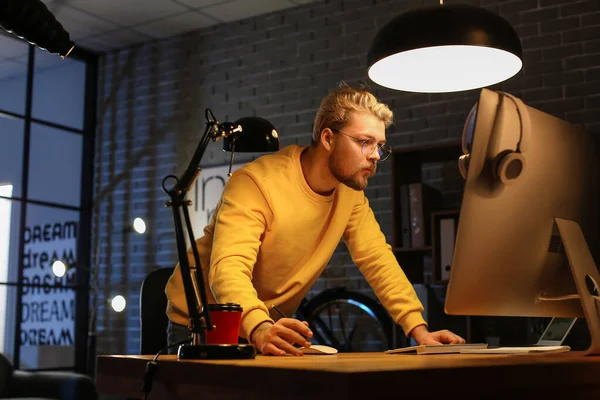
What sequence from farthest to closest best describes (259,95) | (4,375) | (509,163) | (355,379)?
(259,95) → (4,375) → (509,163) → (355,379)

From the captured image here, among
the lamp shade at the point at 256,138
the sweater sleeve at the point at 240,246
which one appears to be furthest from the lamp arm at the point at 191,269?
the lamp shade at the point at 256,138

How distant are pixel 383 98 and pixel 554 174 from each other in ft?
11.2

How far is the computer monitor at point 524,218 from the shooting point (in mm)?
1312

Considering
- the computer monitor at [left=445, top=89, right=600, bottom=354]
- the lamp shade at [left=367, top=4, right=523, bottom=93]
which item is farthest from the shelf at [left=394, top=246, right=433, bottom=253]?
the computer monitor at [left=445, top=89, right=600, bottom=354]

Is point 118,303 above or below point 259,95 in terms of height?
below

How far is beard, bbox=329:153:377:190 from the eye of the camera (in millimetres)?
2236

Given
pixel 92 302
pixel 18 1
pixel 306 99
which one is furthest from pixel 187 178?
pixel 92 302

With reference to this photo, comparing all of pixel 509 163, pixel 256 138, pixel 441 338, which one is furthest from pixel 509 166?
pixel 256 138

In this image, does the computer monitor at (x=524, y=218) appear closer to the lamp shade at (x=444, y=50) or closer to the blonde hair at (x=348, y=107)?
the lamp shade at (x=444, y=50)

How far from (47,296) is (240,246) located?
417cm

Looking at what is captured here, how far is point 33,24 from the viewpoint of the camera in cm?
148

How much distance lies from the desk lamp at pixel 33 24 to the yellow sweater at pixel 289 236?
1.99 ft

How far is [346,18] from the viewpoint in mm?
5004

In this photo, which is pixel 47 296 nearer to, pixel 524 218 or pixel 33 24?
pixel 33 24
